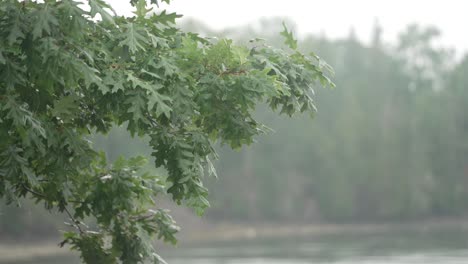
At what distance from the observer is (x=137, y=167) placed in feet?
37.9

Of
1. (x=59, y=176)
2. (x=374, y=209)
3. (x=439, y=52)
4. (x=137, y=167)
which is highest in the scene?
(x=439, y=52)

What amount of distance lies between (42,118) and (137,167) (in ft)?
7.17

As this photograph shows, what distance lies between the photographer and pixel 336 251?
52469 mm

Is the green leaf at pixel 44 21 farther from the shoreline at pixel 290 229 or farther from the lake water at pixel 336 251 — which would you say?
the shoreline at pixel 290 229

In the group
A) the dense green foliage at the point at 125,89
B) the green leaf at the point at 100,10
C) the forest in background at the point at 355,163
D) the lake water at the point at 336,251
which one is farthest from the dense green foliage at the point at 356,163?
the green leaf at the point at 100,10

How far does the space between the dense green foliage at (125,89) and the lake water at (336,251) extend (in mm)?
32972

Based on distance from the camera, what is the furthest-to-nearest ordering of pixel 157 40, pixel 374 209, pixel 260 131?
1. pixel 374 209
2. pixel 260 131
3. pixel 157 40

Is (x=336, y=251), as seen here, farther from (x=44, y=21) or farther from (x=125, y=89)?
(x=44, y=21)

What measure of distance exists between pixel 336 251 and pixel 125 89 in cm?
4423

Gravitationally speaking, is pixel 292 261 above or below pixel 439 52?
below

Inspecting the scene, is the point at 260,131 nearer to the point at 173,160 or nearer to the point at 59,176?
the point at 173,160

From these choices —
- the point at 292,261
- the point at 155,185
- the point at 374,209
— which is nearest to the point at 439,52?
the point at 374,209

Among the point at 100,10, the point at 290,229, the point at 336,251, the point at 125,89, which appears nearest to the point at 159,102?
the point at 125,89

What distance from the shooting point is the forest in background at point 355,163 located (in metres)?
85.6
